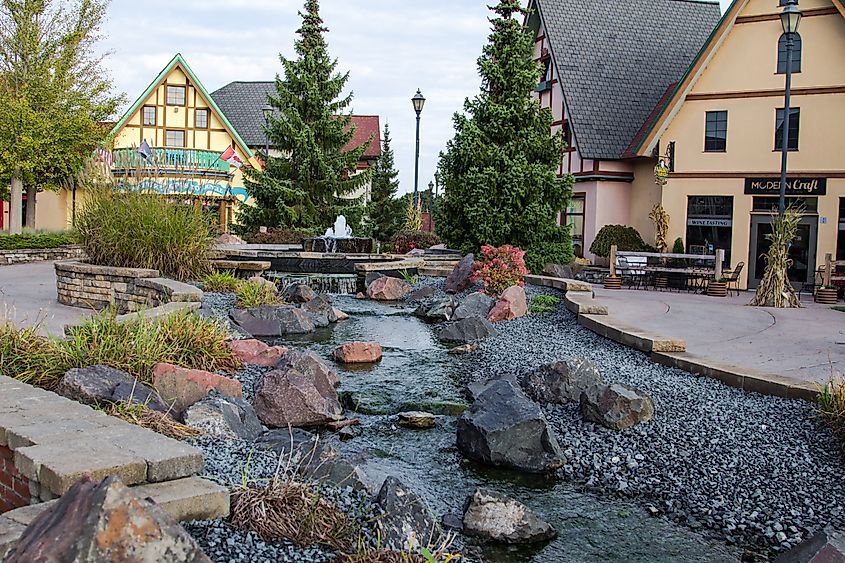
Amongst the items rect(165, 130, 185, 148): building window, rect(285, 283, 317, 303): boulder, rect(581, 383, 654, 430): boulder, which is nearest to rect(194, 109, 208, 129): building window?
rect(165, 130, 185, 148): building window

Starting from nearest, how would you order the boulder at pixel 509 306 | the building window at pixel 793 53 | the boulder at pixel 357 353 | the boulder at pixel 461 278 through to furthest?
the boulder at pixel 357 353, the boulder at pixel 509 306, the boulder at pixel 461 278, the building window at pixel 793 53

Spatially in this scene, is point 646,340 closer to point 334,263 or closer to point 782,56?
point 334,263

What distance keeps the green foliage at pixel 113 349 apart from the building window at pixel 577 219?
1957 centimetres

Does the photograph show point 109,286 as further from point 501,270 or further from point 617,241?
point 617,241

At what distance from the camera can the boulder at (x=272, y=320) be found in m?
11.3

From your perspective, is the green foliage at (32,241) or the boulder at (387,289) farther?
the green foliage at (32,241)

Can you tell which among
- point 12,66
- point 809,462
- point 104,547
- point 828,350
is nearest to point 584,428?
point 809,462

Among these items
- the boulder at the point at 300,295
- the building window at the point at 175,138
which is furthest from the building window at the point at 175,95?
the boulder at the point at 300,295

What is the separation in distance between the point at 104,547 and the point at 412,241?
84.6 ft

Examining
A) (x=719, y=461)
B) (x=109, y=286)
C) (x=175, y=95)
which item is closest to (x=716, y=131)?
(x=109, y=286)

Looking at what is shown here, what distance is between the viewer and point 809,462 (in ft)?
19.4

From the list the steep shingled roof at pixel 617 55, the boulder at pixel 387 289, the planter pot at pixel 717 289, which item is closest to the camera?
the boulder at pixel 387 289

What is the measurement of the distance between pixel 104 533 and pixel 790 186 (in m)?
21.9

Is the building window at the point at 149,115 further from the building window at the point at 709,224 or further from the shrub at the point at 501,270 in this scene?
the shrub at the point at 501,270
